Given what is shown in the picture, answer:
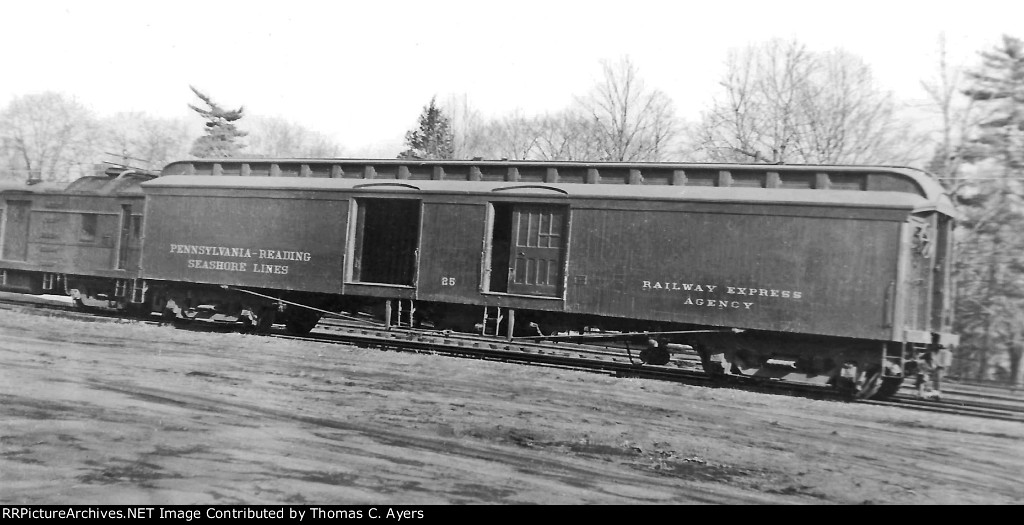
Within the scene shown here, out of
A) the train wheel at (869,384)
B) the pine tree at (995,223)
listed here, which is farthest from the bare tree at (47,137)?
the pine tree at (995,223)

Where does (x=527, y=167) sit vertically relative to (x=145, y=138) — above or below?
below

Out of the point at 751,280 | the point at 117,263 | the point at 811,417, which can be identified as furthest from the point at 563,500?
the point at 117,263

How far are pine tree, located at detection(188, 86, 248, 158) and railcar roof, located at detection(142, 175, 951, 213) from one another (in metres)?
1.87

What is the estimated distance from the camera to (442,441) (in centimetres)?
621

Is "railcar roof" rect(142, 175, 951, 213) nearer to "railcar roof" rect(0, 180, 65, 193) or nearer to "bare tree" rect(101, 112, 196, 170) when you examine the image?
"railcar roof" rect(0, 180, 65, 193)

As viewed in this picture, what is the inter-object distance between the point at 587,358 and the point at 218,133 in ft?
33.8

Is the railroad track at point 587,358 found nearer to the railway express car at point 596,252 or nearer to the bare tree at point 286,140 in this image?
A: the railway express car at point 596,252

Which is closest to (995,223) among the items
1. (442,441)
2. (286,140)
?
(442,441)

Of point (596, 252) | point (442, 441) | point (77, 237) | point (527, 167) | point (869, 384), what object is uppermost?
point (527, 167)

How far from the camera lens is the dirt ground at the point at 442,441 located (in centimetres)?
526

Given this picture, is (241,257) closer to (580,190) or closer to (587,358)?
(580,190)

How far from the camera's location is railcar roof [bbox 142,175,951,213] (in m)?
8.60

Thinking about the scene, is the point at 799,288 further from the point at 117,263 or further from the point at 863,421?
the point at 117,263
